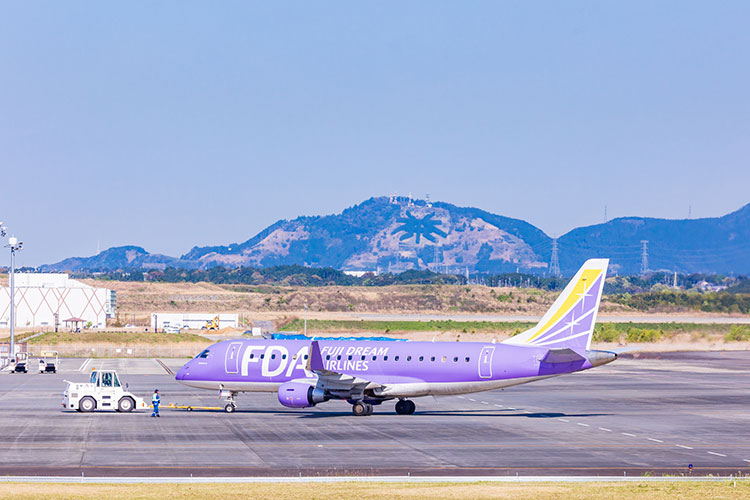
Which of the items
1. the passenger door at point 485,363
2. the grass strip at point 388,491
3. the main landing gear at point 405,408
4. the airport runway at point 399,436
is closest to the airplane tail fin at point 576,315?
the passenger door at point 485,363

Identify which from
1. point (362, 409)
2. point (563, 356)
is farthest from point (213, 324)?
point (563, 356)

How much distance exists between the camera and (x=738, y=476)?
2988 centimetres

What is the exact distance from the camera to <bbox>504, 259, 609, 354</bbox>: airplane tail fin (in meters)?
45.8

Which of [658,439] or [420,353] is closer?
[658,439]

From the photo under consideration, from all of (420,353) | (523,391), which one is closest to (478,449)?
(420,353)

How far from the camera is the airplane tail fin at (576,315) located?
45844 millimetres

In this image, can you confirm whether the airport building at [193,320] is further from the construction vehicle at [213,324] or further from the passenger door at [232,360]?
the passenger door at [232,360]

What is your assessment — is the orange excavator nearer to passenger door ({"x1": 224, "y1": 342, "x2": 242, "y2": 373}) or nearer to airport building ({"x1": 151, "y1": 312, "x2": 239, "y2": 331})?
airport building ({"x1": 151, "y1": 312, "x2": 239, "y2": 331})

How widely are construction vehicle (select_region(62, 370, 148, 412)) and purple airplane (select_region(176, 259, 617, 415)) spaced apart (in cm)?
392

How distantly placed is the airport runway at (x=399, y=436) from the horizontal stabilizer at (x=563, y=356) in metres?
3.00

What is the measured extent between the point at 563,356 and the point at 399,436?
10.1 meters

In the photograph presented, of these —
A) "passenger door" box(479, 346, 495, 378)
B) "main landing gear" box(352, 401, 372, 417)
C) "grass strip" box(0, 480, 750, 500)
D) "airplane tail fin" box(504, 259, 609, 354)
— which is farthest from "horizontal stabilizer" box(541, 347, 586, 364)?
"grass strip" box(0, 480, 750, 500)

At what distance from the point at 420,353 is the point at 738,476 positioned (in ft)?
66.2

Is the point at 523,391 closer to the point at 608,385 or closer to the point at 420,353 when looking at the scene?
the point at 608,385
